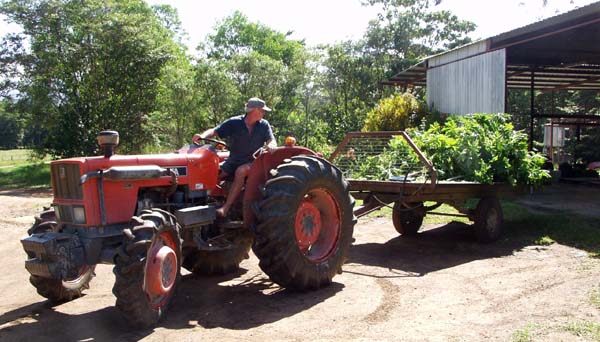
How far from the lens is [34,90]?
70.0 feet

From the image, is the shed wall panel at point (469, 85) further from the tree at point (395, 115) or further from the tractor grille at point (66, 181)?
the tractor grille at point (66, 181)

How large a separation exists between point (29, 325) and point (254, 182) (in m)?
2.45

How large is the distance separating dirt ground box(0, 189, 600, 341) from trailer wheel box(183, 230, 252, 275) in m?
0.14

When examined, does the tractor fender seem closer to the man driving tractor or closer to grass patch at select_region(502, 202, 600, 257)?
the man driving tractor

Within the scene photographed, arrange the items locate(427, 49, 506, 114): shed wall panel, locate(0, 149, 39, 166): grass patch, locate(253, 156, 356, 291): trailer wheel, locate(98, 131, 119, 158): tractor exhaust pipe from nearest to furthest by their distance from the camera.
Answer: locate(98, 131, 119, 158): tractor exhaust pipe
locate(253, 156, 356, 291): trailer wheel
locate(427, 49, 506, 114): shed wall panel
locate(0, 149, 39, 166): grass patch

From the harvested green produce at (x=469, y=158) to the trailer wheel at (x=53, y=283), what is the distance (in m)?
4.30

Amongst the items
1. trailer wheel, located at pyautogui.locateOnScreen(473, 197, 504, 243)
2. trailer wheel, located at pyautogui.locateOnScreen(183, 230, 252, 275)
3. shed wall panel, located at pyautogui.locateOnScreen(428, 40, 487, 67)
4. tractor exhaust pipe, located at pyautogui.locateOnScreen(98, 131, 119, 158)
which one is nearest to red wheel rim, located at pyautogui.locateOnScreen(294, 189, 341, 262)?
trailer wheel, located at pyautogui.locateOnScreen(183, 230, 252, 275)

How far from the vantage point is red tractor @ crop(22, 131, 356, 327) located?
4.68 m

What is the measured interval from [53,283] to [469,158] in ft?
19.0

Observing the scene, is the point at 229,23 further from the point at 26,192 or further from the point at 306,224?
the point at 306,224

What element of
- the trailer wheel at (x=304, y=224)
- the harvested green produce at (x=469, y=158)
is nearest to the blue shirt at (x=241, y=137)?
the trailer wheel at (x=304, y=224)

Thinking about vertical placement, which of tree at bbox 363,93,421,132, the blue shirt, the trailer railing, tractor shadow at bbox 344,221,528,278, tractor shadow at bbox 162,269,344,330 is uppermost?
tree at bbox 363,93,421,132

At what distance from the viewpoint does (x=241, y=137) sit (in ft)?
19.9

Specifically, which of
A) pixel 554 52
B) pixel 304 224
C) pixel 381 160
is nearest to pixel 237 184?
pixel 304 224
